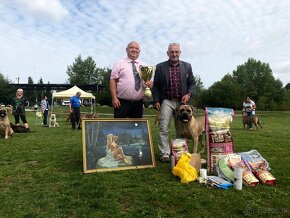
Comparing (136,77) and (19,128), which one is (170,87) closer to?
(136,77)

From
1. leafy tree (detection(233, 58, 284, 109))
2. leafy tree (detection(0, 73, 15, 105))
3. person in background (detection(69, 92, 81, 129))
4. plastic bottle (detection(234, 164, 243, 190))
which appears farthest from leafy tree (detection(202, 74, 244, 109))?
plastic bottle (detection(234, 164, 243, 190))

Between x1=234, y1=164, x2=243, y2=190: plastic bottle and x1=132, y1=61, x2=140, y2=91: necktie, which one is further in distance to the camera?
x1=132, y1=61, x2=140, y2=91: necktie

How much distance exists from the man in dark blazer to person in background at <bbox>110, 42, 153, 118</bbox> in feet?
1.11

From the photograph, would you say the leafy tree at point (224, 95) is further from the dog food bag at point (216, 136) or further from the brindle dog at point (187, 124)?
the dog food bag at point (216, 136)

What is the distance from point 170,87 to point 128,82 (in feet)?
2.60

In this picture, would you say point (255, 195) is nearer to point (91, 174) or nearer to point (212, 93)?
point (91, 174)

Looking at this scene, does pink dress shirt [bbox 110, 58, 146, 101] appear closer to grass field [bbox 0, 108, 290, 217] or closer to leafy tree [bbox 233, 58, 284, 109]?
grass field [bbox 0, 108, 290, 217]

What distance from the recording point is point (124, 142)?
5238 mm

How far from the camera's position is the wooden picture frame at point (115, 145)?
16.4ft

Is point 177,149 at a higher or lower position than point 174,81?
lower

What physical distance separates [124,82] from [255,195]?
110 inches

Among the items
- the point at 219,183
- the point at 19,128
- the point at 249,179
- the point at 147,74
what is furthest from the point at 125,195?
the point at 19,128

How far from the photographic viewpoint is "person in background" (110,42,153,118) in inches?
217

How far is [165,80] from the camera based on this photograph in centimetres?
576
